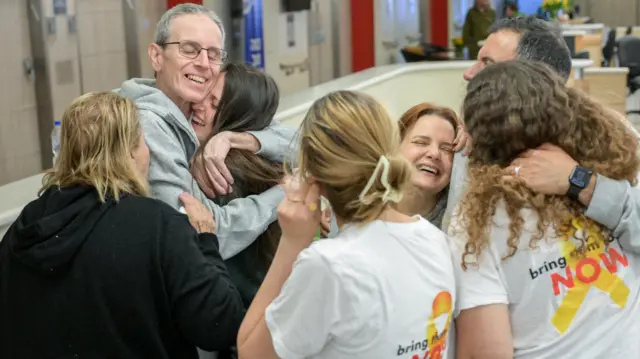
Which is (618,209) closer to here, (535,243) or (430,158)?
(535,243)

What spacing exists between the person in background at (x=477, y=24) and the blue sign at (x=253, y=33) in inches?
184

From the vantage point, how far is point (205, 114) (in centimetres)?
249

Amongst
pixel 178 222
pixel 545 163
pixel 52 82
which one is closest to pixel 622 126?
pixel 545 163

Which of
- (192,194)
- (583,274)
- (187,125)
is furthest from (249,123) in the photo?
(583,274)

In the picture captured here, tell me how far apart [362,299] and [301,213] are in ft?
0.73

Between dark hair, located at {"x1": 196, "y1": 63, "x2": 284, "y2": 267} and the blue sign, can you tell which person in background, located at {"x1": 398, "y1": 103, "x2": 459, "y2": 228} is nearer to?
dark hair, located at {"x1": 196, "y1": 63, "x2": 284, "y2": 267}

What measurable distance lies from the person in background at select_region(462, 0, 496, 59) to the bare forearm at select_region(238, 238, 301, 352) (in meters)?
11.1

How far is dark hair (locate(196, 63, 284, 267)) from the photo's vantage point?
2.37 m

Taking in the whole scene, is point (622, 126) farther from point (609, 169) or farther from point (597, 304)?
point (597, 304)

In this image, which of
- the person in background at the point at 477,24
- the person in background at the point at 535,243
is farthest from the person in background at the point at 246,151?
the person in background at the point at 477,24

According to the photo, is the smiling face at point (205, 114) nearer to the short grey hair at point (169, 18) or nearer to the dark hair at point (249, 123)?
the dark hair at point (249, 123)

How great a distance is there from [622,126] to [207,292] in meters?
0.99

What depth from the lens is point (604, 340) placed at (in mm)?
1830

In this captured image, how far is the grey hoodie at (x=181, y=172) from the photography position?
7.06 ft
